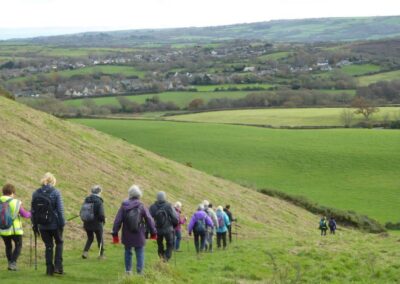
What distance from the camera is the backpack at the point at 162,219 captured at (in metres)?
15.1

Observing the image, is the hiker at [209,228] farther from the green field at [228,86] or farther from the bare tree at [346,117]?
the green field at [228,86]

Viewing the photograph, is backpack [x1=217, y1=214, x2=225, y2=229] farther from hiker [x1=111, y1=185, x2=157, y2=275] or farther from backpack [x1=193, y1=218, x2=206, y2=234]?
hiker [x1=111, y1=185, x2=157, y2=275]

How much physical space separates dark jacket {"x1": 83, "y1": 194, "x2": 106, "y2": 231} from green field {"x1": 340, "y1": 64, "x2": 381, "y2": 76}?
14969 centimetres

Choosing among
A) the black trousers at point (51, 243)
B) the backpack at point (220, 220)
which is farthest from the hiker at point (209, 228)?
the black trousers at point (51, 243)

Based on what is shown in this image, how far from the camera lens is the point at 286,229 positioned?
34.5 meters

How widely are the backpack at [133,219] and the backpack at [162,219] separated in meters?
1.72

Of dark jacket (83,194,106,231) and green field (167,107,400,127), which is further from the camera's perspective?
green field (167,107,400,127)

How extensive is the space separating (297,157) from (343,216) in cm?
2426

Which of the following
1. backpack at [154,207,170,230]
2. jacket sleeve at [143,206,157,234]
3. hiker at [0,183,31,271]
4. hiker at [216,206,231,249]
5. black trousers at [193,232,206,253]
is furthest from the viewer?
hiker at [216,206,231,249]

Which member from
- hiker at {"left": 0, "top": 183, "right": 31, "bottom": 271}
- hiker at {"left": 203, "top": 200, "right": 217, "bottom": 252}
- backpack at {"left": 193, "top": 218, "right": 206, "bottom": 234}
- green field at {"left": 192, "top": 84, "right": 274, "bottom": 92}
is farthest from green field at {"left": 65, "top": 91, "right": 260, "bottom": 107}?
hiker at {"left": 0, "top": 183, "right": 31, "bottom": 271}

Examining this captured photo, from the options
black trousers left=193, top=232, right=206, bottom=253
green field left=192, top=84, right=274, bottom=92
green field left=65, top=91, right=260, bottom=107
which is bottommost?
green field left=65, top=91, right=260, bottom=107

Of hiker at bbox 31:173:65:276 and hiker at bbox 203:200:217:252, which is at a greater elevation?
hiker at bbox 31:173:65:276

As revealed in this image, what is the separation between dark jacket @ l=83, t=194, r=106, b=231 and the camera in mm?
15828

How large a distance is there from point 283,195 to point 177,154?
1008 inches
